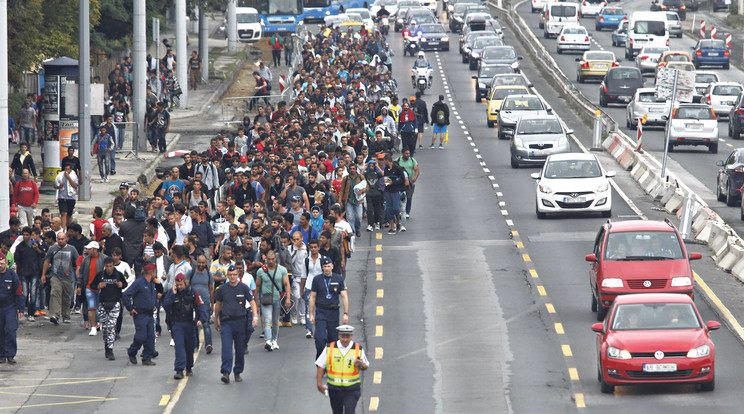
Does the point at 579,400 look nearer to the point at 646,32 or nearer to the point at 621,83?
the point at 621,83

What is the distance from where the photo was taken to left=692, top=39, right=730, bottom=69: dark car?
71.7 meters

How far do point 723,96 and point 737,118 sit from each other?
606 centimetres

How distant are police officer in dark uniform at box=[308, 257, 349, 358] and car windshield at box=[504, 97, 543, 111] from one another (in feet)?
89.5

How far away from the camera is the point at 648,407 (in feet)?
58.3

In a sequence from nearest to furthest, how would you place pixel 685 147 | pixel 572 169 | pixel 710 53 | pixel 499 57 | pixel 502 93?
pixel 572 169 < pixel 685 147 < pixel 502 93 < pixel 499 57 < pixel 710 53

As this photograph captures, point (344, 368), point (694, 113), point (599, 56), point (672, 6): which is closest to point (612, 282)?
point (344, 368)

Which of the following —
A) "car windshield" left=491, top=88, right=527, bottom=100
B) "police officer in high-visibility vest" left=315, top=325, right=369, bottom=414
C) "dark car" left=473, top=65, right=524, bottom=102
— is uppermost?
"dark car" left=473, top=65, right=524, bottom=102

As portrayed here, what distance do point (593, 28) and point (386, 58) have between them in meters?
34.9

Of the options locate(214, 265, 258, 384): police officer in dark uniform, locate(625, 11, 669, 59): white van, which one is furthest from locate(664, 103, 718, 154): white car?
locate(625, 11, 669, 59): white van

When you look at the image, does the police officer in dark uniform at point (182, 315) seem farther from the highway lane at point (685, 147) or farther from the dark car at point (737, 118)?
the dark car at point (737, 118)

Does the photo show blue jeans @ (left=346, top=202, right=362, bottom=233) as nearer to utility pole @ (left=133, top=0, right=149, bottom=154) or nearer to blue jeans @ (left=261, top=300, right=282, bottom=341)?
blue jeans @ (left=261, top=300, right=282, bottom=341)

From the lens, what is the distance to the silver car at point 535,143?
39906 mm

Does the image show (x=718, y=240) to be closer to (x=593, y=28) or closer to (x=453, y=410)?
(x=453, y=410)

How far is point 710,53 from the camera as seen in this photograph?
7188 centimetres
